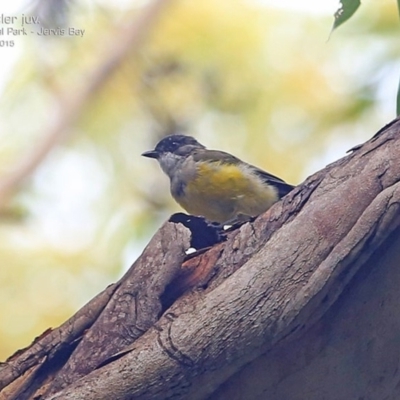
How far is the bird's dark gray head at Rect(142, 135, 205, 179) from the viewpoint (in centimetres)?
395

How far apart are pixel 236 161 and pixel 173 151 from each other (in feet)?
1.93

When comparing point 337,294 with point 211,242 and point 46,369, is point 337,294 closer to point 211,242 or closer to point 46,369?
point 211,242

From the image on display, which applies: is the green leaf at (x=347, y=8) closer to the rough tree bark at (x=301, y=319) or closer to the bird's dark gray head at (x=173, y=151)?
the rough tree bark at (x=301, y=319)

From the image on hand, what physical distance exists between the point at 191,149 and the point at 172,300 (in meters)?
2.38

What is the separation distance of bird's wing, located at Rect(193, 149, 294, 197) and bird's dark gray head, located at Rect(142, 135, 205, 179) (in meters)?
0.10

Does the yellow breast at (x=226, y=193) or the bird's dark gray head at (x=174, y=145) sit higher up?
the bird's dark gray head at (x=174, y=145)

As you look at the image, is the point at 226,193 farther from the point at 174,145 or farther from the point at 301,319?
the point at 301,319

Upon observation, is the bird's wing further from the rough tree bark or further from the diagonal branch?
the rough tree bark

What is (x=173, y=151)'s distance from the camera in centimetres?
414

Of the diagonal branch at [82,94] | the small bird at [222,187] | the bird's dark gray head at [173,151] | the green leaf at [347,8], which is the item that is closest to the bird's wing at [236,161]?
the small bird at [222,187]

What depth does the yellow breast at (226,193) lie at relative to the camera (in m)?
3.36

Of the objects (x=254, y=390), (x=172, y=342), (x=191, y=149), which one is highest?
(x=191, y=149)

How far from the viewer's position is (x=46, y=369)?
188 centimetres

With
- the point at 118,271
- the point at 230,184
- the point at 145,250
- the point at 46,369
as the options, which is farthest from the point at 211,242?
the point at 118,271
